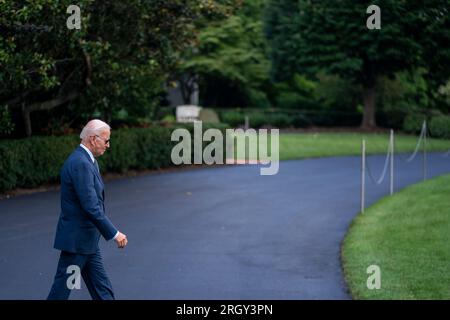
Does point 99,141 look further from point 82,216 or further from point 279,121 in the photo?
point 279,121

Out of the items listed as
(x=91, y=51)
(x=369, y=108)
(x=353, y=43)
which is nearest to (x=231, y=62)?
(x=369, y=108)

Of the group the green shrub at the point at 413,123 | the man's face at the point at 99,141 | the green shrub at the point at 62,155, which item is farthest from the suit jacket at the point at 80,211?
the green shrub at the point at 413,123

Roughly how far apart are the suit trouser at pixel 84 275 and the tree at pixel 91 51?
9598 mm

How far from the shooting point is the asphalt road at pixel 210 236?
9.70m

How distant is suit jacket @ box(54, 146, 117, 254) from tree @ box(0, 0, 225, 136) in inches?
374

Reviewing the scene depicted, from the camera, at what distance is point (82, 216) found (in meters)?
7.30

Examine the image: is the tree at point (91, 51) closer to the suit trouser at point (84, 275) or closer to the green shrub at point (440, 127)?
the suit trouser at point (84, 275)

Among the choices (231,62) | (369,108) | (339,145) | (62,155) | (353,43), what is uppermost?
(353,43)

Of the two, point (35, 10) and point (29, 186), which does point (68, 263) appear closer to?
point (35, 10)

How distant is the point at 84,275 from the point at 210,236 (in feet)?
19.3

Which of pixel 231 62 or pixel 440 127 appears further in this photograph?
pixel 231 62

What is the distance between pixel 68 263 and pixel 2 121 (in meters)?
11.0

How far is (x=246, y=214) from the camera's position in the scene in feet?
51.9

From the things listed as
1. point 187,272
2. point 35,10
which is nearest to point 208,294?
point 187,272
